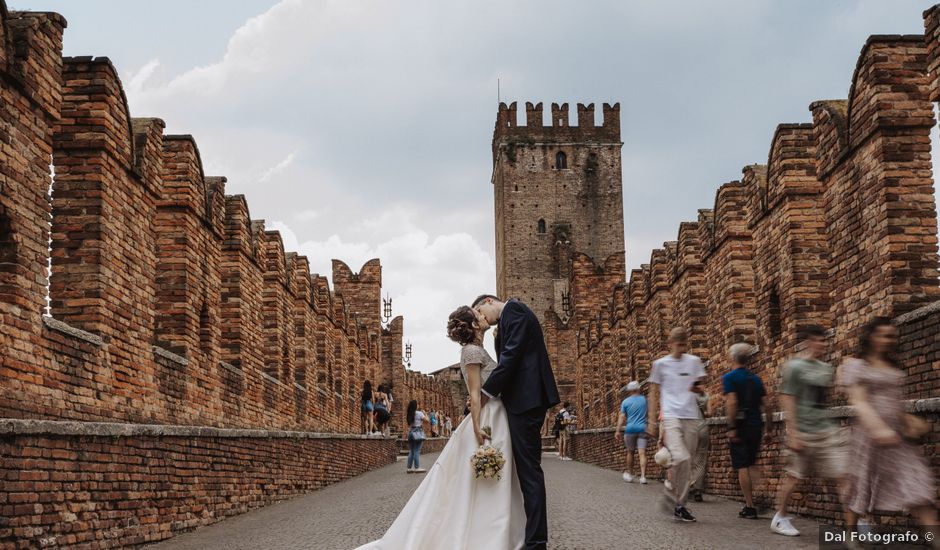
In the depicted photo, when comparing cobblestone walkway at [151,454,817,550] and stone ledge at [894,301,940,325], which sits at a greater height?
stone ledge at [894,301,940,325]

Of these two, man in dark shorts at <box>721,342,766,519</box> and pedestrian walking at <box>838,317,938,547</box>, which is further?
man in dark shorts at <box>721,342,766,519</box>

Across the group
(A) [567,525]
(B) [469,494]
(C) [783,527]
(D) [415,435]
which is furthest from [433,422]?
(B) [469,494]

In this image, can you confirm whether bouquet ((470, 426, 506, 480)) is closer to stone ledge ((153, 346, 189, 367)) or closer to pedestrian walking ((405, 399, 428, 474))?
stone ledge ((153, 346, 189, 367))

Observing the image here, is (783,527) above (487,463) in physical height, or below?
below

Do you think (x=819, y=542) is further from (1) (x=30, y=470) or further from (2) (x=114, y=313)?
(2) (x=114, y=313)

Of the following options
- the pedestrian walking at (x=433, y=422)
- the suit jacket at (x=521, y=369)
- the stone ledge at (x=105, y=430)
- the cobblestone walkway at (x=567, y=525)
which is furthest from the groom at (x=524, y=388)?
the pedestrian walking at (x=433, y=422)

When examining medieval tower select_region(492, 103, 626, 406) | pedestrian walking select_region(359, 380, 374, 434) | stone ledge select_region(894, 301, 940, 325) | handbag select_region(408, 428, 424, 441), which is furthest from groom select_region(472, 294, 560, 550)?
medieval tower select_region(492, 103, 626, 406)

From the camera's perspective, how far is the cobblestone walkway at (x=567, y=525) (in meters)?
8.77

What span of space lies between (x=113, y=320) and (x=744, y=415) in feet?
19.6

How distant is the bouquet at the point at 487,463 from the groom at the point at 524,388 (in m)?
0.15

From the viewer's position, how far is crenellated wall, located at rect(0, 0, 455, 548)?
8016mm

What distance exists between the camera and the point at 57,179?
990 cm

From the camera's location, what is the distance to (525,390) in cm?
682

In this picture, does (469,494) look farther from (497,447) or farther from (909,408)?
(909,408)
